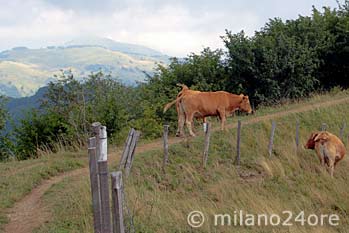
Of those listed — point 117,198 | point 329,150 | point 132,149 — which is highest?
point 117,198

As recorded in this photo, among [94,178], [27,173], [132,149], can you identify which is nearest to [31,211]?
[132,149]

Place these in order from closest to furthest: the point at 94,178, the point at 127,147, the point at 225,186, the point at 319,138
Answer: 1. the point at 94,178
2. the point at 127,147
3. the point at 225,186
4. the point at 319,138

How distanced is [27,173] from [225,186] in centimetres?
530

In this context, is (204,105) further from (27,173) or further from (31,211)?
(31,211)

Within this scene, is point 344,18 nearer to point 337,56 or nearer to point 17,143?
point 337,56

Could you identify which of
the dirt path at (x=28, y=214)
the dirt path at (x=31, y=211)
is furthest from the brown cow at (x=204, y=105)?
the dirt path at (x=28, y=214)

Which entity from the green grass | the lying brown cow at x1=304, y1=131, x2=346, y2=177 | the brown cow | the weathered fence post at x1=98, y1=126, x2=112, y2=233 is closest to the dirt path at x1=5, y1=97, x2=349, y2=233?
the green grass

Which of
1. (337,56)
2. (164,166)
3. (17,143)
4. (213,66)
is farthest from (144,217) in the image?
(337,56)

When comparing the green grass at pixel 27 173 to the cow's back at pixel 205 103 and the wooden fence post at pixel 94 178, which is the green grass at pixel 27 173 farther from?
the cow's back at pixel 205 103

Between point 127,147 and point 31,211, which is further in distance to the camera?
point 127,147

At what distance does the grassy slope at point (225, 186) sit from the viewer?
8.70 metres

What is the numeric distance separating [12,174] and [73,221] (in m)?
4.90

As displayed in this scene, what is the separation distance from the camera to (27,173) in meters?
12.3

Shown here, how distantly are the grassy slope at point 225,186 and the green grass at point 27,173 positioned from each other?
0.79 meters
